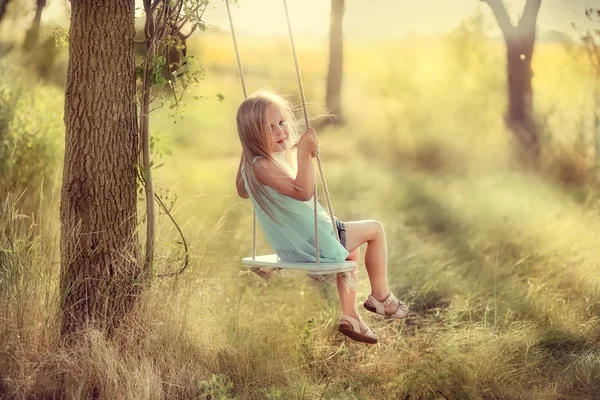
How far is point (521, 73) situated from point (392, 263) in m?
3.60

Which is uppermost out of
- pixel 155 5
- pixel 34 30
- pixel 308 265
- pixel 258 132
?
pixel 155 5

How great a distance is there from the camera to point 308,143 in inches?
131

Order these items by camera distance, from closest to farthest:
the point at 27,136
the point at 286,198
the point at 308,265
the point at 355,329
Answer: the point at 308,265, the point at 286,198, the point at 355,329, the point at 27,136

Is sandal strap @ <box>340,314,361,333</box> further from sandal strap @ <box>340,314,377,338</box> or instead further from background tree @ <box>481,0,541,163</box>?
background tree @ <box>481,0,541,163</box>

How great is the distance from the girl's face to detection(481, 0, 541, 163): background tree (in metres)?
5.41

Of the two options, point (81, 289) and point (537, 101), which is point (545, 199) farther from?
point (81, 289)

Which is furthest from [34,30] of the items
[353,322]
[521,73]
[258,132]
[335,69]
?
[353,322]

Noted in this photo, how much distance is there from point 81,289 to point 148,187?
1.88 ft

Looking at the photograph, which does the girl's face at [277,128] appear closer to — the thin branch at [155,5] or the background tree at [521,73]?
the thin branch at [155,5]

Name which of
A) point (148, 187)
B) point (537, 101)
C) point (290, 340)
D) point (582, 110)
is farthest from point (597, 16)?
point (148, 187)

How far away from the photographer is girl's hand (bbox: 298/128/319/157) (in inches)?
131

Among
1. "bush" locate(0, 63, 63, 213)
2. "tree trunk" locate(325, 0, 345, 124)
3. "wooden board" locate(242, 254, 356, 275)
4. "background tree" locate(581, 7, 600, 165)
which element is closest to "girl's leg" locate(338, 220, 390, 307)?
"wooden board" locate(242, 254, 356, 275)

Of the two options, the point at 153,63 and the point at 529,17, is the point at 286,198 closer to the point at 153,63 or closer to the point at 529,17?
the point at 153,63

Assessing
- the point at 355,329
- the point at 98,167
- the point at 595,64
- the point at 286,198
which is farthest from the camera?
the point at 595,64
